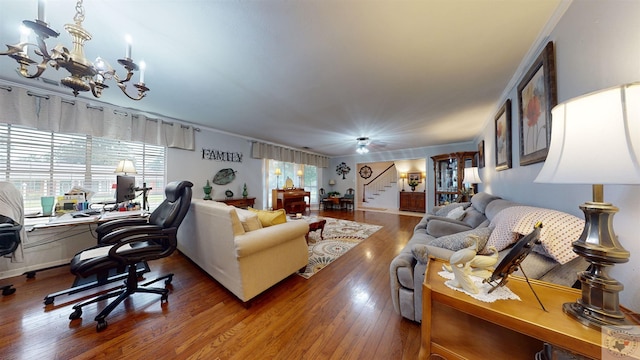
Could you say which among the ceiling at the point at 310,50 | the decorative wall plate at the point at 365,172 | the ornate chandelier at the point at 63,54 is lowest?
the decorative wall plate at the point at 365,172

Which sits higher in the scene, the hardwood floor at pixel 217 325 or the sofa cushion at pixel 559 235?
the sofa cushion at pixel 559 235

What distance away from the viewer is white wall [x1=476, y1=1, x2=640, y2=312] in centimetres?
79

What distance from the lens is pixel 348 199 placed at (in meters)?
7.18

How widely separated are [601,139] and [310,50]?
181 cm

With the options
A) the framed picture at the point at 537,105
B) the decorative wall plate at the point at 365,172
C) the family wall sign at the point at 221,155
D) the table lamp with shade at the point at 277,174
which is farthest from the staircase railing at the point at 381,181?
the framed picture at the point at 537,105

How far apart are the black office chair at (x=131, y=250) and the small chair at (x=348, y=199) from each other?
18.9ft

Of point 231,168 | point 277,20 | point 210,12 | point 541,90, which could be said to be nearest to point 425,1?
point 277,20

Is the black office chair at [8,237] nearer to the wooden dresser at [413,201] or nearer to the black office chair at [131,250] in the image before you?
the black office chair at [131,250]

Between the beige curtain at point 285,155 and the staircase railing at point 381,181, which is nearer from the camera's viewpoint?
the beige curtain at point 285,155

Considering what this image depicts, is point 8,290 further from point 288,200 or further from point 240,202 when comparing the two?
point 288,200

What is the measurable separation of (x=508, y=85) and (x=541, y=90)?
3.37ft

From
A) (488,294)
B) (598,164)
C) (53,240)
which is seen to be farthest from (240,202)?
(598,164)

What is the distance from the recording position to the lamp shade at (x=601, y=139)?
0.51 metres

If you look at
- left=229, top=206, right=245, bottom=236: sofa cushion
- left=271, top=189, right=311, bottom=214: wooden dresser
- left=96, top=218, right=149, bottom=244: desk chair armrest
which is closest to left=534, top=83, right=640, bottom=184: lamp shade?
left=229, top=206, right=245, bottom=236: sofa cushion
